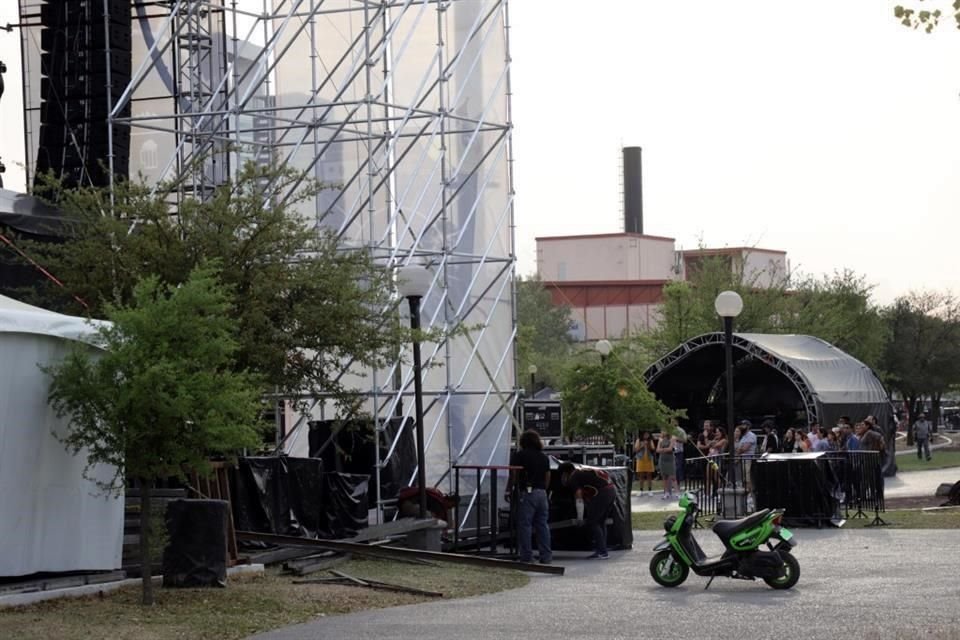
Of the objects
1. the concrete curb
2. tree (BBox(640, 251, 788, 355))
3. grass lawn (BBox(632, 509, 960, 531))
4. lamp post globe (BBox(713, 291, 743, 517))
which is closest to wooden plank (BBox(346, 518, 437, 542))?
the concrete curb

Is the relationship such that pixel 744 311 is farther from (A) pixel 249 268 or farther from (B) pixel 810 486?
(A) pixel 249 268

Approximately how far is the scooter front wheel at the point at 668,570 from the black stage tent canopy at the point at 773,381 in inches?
1107

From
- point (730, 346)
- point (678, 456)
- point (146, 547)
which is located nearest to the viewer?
point (146, 547)

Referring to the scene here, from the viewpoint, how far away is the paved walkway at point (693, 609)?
40.4 ft

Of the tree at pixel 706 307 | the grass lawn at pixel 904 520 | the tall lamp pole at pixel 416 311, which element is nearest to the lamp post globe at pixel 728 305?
the grass lawn at pixel 904 520

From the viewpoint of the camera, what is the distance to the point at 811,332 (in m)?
58.6

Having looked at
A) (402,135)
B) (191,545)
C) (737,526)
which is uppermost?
(402,135)

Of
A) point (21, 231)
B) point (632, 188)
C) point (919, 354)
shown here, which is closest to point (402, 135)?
point (21, 231)

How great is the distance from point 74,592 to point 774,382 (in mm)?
41865

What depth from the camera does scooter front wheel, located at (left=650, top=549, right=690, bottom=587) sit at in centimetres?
1622

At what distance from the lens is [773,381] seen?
5372 cm

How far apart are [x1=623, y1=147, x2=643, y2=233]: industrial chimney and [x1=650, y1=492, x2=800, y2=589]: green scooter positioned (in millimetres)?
91003

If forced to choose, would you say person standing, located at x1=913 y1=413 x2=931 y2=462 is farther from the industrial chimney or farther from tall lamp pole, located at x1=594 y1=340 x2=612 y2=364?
the industrial chimney

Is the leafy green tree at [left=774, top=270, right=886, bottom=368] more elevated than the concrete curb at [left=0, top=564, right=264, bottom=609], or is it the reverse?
the leafy green tree at [left=774, top=270, right=886, bottom=368]
